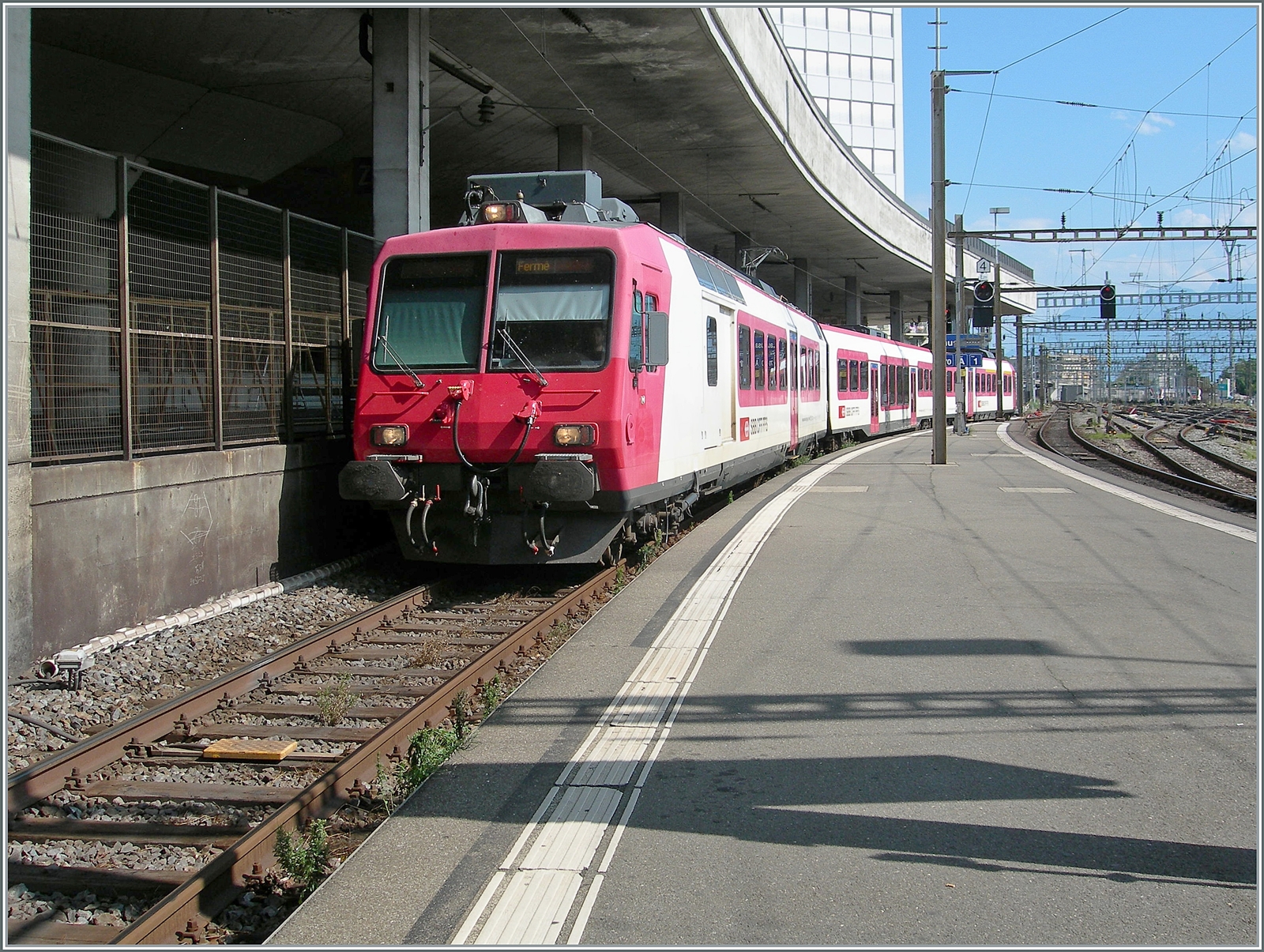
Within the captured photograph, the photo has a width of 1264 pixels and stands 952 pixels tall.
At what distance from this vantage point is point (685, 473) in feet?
37.9

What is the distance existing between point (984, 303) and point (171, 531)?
29.8 meters

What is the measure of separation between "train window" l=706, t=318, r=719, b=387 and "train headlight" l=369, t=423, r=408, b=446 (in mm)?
4108

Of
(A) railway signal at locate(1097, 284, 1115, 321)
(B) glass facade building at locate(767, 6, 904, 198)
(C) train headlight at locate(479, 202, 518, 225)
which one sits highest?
(B) glass facade building at locate(767, 6, 904, 198)

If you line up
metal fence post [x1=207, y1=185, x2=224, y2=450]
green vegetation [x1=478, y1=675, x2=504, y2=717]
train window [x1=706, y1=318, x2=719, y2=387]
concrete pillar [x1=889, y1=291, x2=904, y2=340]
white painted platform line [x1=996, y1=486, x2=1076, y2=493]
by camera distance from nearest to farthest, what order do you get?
green vegetation [x1=478, y1=675, x2=504, y2=717] < metal fence post [x1=207, y1=185, x2=224, y2=450] < train window [x1=706, y1=318, x2=719, y2=387] < white painted platform line [x1=996, y1=486, x2=1076, y2=493] < concrete pillar [x1=889, y1=291, x2=904, y2=340]

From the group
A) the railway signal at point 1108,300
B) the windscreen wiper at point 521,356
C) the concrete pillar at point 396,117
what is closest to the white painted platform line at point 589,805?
the windscreen wiper at point 521,356

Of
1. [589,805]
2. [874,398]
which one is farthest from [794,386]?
[589,805]

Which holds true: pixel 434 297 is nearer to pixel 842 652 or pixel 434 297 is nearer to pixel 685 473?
pixel 685 473

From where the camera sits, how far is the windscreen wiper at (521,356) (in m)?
9.33

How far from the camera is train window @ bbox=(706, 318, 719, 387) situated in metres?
→ 12.5

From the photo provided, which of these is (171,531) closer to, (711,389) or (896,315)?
(711,389)

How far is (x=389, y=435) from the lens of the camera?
9633 mm

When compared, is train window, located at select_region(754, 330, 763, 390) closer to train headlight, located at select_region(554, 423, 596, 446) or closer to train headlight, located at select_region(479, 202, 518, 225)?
train headlight, located at select_region(479, 202, 518, 225)

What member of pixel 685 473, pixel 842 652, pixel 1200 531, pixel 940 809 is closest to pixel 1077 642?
pixel 842 652

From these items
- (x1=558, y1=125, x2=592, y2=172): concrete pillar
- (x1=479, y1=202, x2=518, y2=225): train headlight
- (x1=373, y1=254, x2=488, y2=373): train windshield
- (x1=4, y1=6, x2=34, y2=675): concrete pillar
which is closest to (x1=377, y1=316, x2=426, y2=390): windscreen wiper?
(x1=373, y1=254, x2=488, y2=373): train windshield
